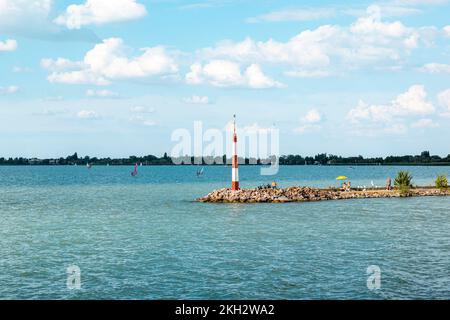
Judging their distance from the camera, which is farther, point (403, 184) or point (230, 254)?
point (403, 184)

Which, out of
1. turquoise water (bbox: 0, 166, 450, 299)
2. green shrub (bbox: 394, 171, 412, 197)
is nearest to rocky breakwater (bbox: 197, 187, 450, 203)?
green shrub (bbox: 394, 171, 412, 197)

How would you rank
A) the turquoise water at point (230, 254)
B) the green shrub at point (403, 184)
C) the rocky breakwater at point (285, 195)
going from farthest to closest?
the green shrub at point (403, 184), the rocky breakwater at point (285, 195), the turquoise water at point (230, 254)

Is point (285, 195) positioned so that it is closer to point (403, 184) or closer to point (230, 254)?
point (403, 184)

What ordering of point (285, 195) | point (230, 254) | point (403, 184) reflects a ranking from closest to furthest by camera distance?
point (230, 254) → point (285, 195) → point (403, 184)

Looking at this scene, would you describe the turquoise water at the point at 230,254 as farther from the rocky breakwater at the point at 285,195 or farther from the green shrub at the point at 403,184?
the green shrub at the point at 403,184

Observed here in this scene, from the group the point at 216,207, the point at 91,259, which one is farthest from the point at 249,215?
the point at 91,259

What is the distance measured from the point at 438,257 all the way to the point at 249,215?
25499mm

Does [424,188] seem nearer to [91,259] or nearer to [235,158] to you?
[235,158]

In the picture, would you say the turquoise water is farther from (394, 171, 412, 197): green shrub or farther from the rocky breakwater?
(394, 171, 412, 197): green shrub

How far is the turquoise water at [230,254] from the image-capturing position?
78.8 feet

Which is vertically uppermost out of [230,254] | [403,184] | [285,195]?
[403,184]

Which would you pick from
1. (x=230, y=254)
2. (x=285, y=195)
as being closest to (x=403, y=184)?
(x=285, y=195)

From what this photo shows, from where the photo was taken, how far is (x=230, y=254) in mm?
32438

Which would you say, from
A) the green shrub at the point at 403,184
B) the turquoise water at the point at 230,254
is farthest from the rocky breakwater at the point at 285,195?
the turquoise water at the point at 230,254
